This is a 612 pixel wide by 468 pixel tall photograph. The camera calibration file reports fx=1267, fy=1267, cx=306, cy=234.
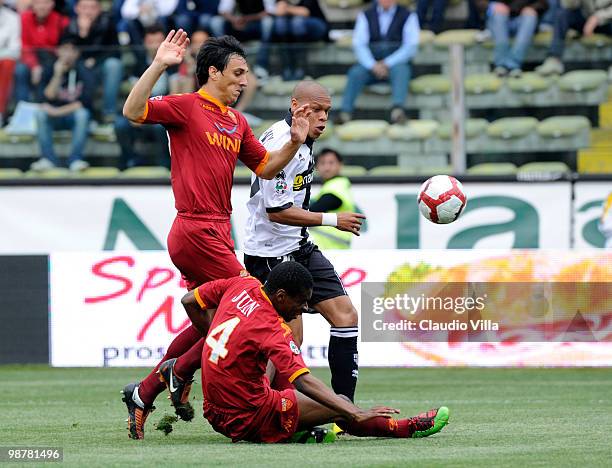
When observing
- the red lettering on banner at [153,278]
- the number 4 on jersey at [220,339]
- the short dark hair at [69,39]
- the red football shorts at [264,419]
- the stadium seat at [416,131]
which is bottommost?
the red lettering on banner at [153,278]

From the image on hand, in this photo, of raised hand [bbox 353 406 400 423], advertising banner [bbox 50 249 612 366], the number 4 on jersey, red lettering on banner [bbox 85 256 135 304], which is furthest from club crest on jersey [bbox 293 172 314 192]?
red lettering on banner [bbox 85 256 135 304]

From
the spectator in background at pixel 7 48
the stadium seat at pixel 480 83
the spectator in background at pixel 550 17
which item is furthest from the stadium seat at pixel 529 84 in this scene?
the spectator in background at pixel 7 48

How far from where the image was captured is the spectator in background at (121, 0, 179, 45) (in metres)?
16.9

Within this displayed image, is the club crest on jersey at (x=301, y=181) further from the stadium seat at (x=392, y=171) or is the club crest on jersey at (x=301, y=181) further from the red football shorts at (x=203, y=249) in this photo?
the stadium seat at (x=392, y=171)

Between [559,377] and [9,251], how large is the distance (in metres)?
7.39

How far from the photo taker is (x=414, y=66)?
15469mm

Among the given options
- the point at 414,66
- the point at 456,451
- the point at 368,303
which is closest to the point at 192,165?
the point at 456,451

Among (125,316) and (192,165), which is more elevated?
(192,165)

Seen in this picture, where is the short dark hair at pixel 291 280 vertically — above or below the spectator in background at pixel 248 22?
below

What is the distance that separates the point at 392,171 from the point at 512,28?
235 cm

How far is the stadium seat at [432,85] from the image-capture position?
51.0ft

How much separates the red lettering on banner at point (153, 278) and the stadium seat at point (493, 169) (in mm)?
4093

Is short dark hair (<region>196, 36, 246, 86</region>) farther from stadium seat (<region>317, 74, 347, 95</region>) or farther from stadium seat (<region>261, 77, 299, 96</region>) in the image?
stadium seat (<region>317, 74, 347, 95</region>)

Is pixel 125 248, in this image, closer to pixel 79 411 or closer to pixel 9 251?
pixel 9 251
